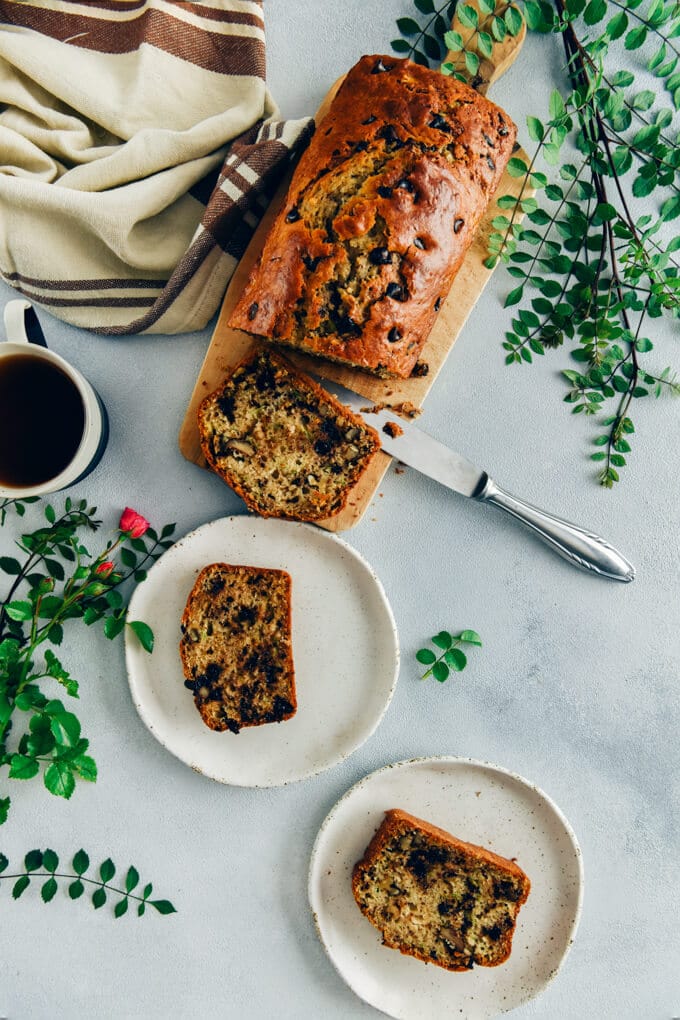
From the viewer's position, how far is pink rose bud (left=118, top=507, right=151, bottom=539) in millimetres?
1957

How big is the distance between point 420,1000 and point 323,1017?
0.31 m

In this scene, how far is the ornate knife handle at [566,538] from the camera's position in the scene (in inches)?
78.2

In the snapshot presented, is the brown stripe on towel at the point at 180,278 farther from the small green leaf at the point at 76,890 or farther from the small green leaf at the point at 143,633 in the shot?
the small green leaf at the point at 76,890

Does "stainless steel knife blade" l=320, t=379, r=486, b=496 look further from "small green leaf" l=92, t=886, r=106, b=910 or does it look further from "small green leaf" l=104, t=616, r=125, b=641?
"small green leaf" l=92, t=886, r=106, b=910

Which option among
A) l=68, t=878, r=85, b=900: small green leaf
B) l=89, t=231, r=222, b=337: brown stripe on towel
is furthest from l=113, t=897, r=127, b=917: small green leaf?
l=89, t=231, r=222, b=337: brown stripe on towel

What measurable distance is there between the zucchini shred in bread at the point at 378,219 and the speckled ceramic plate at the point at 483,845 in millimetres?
1274

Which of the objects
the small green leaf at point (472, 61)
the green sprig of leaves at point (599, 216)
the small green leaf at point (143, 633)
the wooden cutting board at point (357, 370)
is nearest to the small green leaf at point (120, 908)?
the small green leaf at point (143, 633)

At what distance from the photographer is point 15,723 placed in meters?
2.18

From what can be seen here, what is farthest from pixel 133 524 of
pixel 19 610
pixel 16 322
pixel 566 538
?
pixel 566 538

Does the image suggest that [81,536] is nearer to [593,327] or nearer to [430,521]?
[430,521]

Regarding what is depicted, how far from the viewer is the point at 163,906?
2.09 metres

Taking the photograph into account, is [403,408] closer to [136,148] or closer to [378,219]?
[378,219]

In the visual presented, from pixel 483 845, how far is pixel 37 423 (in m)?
1.80

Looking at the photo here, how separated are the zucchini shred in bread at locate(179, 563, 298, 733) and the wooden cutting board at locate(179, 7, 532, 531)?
1.32ft
